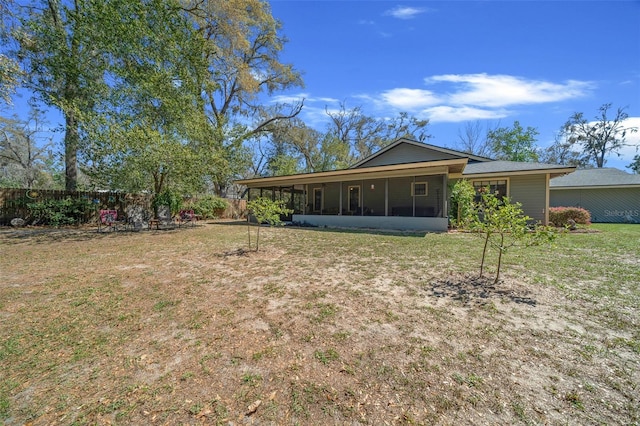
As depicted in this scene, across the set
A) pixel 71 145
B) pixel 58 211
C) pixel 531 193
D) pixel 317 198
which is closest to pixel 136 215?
pixel 58 211

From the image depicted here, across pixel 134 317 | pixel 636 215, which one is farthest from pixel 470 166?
pixel 134 317

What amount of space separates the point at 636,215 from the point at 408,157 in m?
14.1

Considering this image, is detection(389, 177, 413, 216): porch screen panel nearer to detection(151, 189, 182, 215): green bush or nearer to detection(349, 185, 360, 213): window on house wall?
detection(349, 185, 360, 213): window on house wall

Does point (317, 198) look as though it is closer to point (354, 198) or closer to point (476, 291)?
point (354, 198)

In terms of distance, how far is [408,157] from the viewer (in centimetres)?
1523

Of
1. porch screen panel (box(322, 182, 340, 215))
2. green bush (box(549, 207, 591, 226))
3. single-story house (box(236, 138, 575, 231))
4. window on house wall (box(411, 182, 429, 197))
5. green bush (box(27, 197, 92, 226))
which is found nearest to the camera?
single-story house (box(236, 138, 575, 231))

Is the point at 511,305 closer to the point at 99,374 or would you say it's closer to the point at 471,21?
the point at 99,374

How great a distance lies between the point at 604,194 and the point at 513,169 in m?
8.82

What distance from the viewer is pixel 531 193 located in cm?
1247

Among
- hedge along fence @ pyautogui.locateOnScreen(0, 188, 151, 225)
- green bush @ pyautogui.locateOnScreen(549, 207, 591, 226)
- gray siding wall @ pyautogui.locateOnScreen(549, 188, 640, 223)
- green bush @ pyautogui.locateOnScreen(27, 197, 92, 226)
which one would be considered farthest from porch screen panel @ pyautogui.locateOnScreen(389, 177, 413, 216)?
green bush @ pyautogui.locateOnScreen(27, 197, 92, 226)

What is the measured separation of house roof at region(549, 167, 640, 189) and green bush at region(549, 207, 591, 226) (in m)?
5.41

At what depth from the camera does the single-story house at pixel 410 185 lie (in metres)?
11.2

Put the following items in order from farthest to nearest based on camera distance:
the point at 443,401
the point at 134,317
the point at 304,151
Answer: the point at 304,151, the point at 134,317, the point at 443,401

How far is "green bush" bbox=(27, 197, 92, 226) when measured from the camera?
1162 cm
